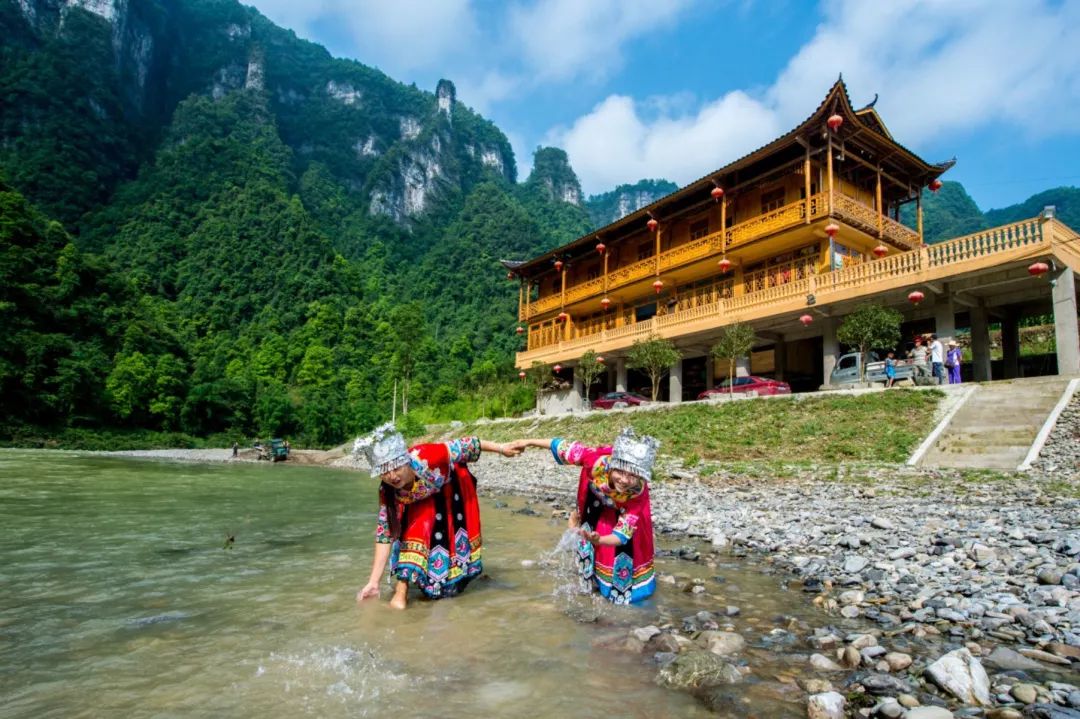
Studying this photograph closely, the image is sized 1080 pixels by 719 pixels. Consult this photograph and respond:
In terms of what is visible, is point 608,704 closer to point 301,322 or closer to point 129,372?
point 129,372

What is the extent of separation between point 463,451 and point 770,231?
2193 cm

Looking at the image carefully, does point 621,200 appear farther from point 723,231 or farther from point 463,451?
point 463,451

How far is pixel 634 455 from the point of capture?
4.04 m

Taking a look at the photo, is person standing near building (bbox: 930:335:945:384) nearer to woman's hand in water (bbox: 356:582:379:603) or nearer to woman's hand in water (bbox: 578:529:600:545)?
woman's hand in water (bbox: 578:529:600:545)

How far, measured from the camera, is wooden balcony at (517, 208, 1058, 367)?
15.4 m

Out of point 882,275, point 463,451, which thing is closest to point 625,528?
point 463,451

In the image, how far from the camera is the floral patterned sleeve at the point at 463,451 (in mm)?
4543

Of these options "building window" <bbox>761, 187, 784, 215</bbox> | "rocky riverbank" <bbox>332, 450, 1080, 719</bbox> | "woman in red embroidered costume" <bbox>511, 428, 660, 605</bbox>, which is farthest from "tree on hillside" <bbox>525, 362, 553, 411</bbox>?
"woman in red embroidered costume" <bbox>511, 428, 660, 605</bbox>

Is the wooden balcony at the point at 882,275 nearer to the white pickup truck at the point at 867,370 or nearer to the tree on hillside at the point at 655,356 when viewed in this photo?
the tree on hillside at the point at 655,356

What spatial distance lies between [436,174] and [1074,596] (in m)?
143

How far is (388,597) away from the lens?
4.62 metres

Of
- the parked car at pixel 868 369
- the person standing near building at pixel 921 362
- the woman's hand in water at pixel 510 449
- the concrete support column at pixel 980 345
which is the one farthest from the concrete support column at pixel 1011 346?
the woman's hand in water at pixel 510 449

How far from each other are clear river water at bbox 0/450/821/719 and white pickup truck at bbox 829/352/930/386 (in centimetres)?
1332

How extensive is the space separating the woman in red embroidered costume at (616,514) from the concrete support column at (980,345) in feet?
61.1
